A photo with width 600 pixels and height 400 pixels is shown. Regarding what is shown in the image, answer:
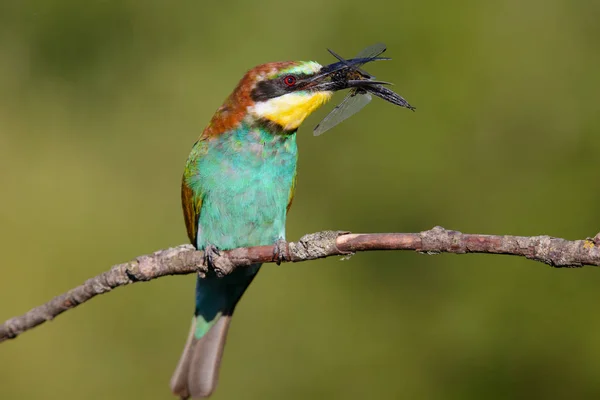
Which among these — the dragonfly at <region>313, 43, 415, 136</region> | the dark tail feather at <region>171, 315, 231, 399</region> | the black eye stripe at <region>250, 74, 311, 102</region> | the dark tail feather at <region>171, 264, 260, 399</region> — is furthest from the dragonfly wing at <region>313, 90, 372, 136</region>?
the dark tail feather at <region>171, 315, 231, 399</region>

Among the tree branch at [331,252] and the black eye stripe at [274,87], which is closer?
the tree branch at [331,252]

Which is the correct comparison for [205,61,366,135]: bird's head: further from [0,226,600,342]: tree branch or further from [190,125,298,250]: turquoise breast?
[0,226,600,342]: tree branch

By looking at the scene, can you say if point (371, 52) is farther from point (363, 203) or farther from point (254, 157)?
point (363, 203)

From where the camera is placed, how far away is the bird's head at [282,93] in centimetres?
295

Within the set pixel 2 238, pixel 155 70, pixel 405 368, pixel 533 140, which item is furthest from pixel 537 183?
pixel 2 238

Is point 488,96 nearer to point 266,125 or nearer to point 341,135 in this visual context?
point 341,135

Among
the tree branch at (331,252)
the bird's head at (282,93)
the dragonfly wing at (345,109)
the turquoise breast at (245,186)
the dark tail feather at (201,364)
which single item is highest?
the bird's head at (282,93)

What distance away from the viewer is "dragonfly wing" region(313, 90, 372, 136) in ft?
9.50

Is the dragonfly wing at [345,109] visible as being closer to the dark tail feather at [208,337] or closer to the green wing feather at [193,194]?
the green wing feather at [193,194]

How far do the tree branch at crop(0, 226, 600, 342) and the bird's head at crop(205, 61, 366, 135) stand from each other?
635 mm

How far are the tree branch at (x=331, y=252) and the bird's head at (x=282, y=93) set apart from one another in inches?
25.0

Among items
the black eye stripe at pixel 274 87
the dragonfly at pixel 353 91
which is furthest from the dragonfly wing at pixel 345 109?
the black eye stripe at pixel 274 87

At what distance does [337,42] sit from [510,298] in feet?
5.27

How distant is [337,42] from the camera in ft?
13.9
